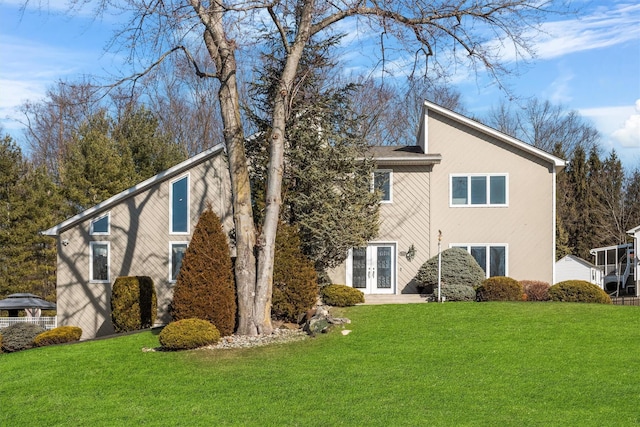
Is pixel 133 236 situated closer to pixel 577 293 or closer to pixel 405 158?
pixel 405 158

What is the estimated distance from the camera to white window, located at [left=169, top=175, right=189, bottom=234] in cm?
2367

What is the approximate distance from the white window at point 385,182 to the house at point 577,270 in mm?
13349

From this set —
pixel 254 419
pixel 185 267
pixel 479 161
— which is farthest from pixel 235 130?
pixel 479 161

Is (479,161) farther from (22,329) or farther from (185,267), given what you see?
(22,329)

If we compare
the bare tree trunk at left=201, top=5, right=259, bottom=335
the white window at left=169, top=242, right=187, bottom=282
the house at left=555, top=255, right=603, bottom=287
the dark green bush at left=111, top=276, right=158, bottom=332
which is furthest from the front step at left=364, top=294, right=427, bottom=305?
the house at left=555, top=255, right=603, bottom=287

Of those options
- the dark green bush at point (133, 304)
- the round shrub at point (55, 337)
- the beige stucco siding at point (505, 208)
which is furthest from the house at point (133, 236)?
the beige stucco siding at point (505, 208)

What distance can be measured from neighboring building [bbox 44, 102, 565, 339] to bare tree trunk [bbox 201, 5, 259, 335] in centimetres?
706

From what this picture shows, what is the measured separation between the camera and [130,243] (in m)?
23.6

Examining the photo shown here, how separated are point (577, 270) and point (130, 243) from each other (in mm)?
20586

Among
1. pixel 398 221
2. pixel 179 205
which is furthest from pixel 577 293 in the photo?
pixel 179 205

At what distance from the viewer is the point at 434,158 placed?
2341cm

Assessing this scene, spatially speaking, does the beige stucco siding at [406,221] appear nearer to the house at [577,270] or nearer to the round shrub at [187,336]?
the round shrub at [187,336]

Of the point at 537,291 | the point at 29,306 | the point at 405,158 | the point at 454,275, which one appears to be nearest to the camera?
the point at 537,291

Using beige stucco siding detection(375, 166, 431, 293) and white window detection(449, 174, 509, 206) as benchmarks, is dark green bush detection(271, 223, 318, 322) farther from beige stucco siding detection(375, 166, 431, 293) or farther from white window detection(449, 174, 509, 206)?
white window detection(449, 174, 509, 206)
